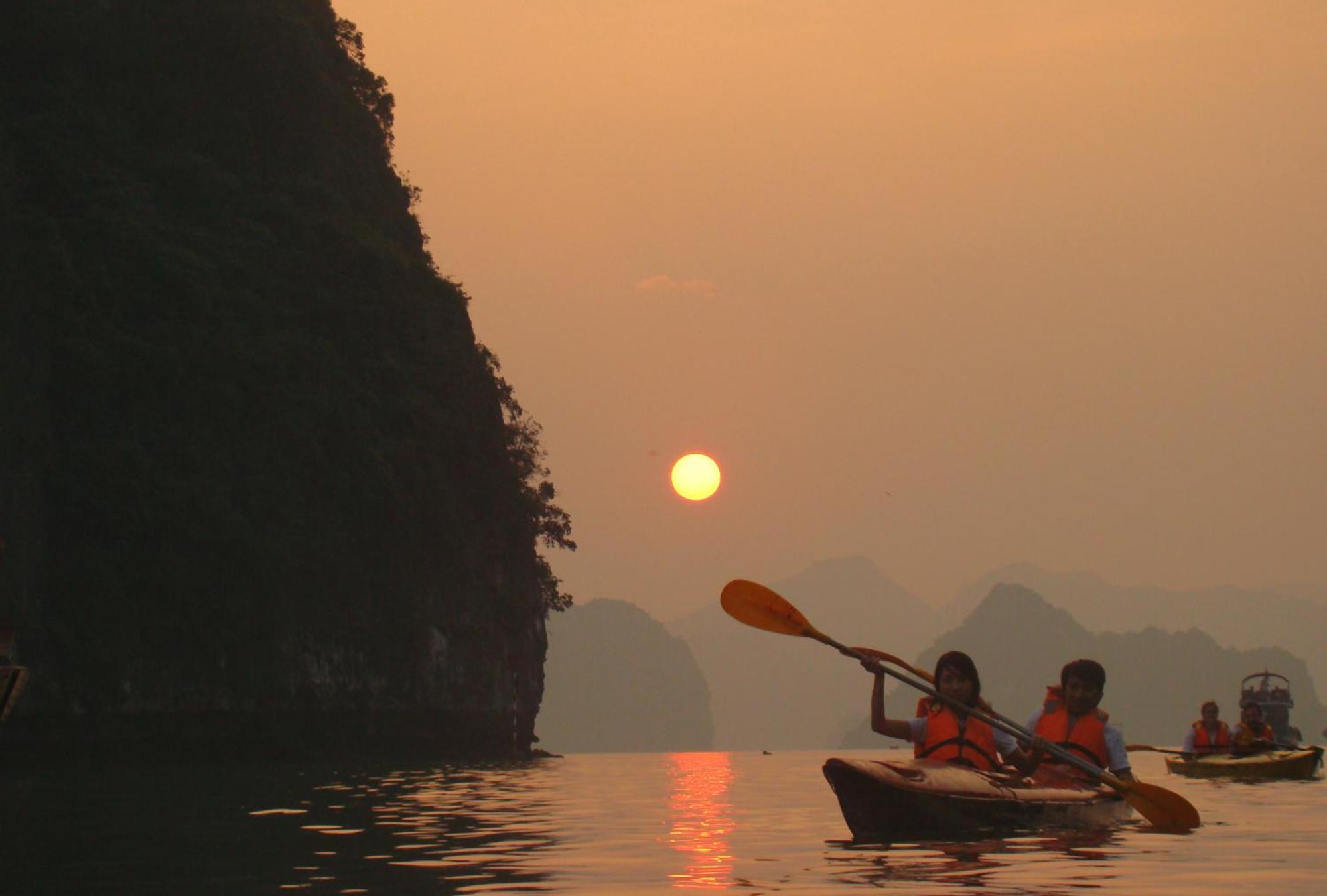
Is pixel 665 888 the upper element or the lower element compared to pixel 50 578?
lower

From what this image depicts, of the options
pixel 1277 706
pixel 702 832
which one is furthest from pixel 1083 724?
pixel 1277 706

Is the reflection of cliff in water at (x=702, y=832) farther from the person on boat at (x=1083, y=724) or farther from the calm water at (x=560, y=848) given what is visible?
the person on boat at (x=1083, y=724)

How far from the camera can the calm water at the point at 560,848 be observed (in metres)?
11.0

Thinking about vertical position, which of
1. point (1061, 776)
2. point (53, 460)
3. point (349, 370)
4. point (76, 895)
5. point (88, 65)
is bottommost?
point (76, 895)

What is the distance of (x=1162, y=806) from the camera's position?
50.4ft

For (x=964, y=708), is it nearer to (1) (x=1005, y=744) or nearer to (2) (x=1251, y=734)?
(1) (x=1005, y=744)

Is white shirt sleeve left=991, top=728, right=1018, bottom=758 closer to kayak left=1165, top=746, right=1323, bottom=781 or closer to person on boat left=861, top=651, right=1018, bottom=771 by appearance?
person on boat left=861, top=651, right=1018, bottom=771

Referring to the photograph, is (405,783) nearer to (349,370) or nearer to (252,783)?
(252,783)

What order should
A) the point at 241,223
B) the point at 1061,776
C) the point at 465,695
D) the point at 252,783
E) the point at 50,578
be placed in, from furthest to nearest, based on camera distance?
the point at 465,695 → the point at 241,223 → the point at 50,578 → the point at 252,783 → the point at 1061,776

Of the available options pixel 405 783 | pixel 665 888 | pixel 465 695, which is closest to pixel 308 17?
pixel 465 695

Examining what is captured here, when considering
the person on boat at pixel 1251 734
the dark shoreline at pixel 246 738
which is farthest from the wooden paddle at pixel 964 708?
the dark shoreline at pixel 246 738

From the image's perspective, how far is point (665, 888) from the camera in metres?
10.8

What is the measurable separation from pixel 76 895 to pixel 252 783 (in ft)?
54.8

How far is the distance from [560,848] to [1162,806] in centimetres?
535
